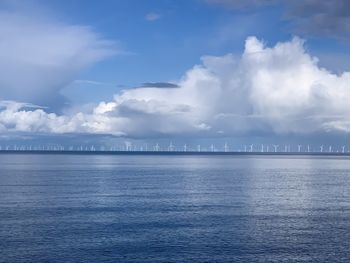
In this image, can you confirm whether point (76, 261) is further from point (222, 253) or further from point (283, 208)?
point (283, 208)

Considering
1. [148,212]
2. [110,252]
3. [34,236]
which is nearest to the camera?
[110,252]

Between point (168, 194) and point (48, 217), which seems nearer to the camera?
point (48, 217)

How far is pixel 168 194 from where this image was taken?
119 metres

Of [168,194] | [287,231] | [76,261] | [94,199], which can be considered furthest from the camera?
[168,194]

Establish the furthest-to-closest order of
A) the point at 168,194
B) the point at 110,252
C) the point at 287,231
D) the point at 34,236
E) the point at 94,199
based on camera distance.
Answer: the point at 168,194
the point at 94,199
the point at 287,231
the point at 34,236
the point at 110,252

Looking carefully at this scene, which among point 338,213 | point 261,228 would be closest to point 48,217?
point 261,228

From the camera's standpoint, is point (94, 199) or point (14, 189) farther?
point (14, 189)

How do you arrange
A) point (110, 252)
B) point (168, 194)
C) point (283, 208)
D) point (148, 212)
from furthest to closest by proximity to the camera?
point (168, 194) → point (283, 208) → point (148, 212) → point (110, 252)

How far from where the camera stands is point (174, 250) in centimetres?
5984

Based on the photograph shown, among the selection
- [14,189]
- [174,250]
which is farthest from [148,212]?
[14,189]

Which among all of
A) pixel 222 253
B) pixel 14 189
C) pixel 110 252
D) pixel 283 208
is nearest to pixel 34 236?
pixel 110 252

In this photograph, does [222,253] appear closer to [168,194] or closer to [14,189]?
[168,194]

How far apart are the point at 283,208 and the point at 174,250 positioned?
133 feet

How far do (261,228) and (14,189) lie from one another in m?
73.7
